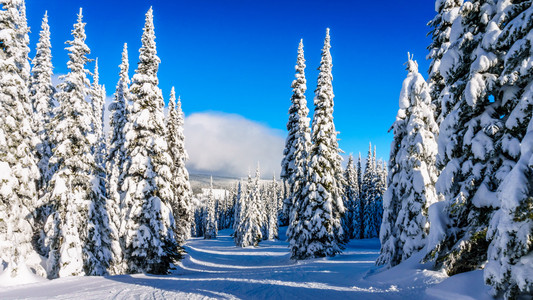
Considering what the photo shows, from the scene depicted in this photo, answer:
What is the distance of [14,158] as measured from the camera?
1822 centimetres

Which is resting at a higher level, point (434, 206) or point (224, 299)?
point (434, 206)

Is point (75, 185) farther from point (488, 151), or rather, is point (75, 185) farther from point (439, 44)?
point (439, 44)

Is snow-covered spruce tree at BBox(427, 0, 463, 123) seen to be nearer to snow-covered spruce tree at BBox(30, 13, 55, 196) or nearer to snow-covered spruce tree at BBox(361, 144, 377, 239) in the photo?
snow-covered spruce tree at BBox(30, 13, 55, 196)

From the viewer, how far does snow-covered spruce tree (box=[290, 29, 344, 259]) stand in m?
25.8

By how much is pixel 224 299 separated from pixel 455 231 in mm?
7143

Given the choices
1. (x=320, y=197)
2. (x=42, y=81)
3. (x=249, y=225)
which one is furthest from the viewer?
(x=249, y=225)

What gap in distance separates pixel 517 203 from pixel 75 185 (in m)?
19.8

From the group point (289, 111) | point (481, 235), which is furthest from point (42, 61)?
point (481, 235)

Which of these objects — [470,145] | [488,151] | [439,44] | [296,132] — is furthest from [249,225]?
[488,151]

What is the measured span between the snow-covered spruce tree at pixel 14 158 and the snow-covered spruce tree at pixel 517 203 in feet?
68.3

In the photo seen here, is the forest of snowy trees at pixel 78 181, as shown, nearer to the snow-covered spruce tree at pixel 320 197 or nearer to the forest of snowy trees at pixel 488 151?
the snow-covered spruce tree at pixel 320 197

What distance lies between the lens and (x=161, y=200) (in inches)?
814

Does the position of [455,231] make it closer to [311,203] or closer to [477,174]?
[477,174]

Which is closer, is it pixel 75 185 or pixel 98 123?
pixel 75 185
